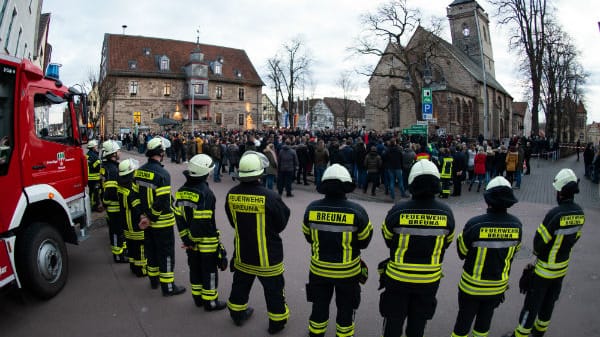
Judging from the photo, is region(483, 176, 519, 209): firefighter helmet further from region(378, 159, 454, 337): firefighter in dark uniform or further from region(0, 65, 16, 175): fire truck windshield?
region(0, 65, 16, 175): fire truck windshield

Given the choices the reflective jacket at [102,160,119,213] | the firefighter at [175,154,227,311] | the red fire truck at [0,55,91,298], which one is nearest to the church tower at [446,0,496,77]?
the reflective jacket at [102,160,119,213]

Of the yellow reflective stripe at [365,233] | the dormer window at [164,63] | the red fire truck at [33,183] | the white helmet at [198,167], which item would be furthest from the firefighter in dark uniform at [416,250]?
the dormer window at [164,63]

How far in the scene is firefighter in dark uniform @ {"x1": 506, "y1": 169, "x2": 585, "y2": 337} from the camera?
4.31 metres

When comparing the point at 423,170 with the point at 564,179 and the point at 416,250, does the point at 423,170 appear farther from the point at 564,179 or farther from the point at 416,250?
the point at 564,179

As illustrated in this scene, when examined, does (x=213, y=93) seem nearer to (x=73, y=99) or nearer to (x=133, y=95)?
(x=133, y=95)

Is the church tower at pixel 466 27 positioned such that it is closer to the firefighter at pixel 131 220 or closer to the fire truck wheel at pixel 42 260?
the firefighter at pixel 131 220

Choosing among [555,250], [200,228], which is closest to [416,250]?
[555,250]

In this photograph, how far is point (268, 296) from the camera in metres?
4.52

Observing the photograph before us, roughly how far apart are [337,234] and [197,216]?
1.82 m

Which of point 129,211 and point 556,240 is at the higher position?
point 129,211

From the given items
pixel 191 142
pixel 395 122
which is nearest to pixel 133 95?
pixel 395 122

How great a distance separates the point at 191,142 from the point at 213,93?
36698 millimetres

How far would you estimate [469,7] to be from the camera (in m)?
52.7

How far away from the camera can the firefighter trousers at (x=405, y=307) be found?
371 cm
